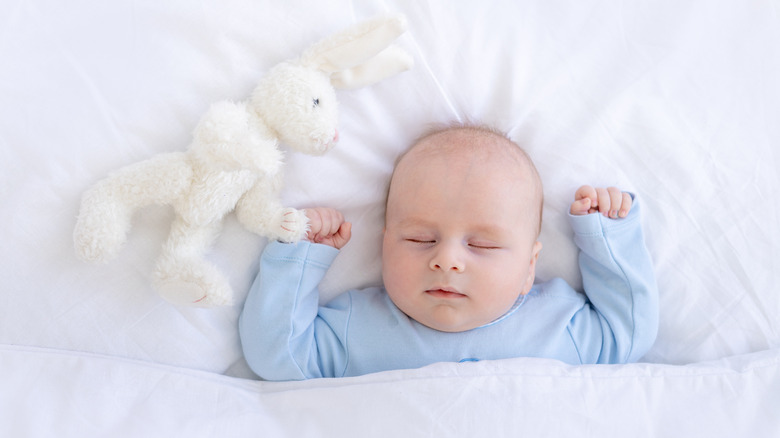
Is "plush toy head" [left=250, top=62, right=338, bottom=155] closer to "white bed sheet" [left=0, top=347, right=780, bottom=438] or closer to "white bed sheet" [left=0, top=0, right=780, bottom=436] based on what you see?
"white bed sheet" [left=0, top=0, right=780, bottom=436]

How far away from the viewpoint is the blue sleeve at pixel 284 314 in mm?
1104

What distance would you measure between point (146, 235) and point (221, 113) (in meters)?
0.28

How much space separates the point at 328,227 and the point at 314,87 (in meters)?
0.26

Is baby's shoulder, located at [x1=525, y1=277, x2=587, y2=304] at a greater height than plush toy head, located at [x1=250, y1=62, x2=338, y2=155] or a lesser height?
lesser

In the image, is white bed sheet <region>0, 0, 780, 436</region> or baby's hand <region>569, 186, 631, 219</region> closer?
white bed sheet <region>0, 0, 780, 436</region>

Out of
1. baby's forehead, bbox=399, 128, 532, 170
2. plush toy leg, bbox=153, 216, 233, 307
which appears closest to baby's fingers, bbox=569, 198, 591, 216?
baby's forehead, bbox=399, 128, 532, 170

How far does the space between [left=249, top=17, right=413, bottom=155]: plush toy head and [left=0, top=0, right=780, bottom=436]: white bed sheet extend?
A: 95 mm

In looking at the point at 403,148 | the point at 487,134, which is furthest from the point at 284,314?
the point at 487,134

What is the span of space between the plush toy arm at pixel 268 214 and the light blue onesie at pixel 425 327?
5cm

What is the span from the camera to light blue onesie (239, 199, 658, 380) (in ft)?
3.64

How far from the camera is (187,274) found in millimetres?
984

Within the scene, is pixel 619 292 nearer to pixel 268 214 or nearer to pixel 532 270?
pixel 532 270

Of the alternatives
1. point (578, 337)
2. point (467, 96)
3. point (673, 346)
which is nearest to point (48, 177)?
point (467, 96)

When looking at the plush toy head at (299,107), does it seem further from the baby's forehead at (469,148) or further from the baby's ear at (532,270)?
the baby's ear at (532,270)
